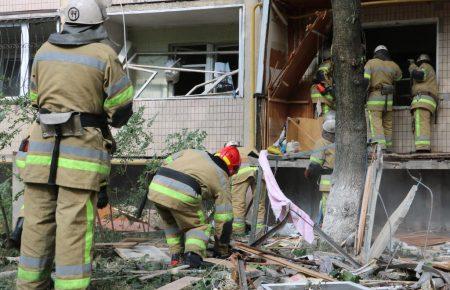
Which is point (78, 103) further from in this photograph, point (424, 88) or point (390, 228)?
point (424, 88)

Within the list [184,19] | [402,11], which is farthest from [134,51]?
[402,11]

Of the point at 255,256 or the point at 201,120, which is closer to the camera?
the point at 255,256

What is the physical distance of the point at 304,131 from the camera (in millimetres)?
10000

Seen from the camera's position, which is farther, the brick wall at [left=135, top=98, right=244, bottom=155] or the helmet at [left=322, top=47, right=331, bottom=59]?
the helmet at [left=322, top=47, right=331, bottom=59]

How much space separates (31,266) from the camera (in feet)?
13.8

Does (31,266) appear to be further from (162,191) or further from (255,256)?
(255,256)

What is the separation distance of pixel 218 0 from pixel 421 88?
343 centimetres

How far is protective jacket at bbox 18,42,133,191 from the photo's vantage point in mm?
4121

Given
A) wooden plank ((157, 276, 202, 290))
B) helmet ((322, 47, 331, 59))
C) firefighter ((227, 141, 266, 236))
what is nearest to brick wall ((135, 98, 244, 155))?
firefighter ((227, 141, 266, 236))

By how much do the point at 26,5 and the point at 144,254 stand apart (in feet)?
22.3

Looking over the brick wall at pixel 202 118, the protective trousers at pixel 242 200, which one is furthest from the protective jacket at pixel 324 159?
the brick wall at pixel 202 118

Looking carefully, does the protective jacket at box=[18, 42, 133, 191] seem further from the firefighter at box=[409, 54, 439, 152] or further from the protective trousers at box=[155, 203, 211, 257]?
the firefighter at box=[409, 54, 439, 152]

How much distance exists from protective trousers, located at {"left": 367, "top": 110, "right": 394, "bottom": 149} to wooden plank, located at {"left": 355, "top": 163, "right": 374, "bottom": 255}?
3003 mm

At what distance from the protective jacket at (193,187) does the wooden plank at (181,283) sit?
769mm
